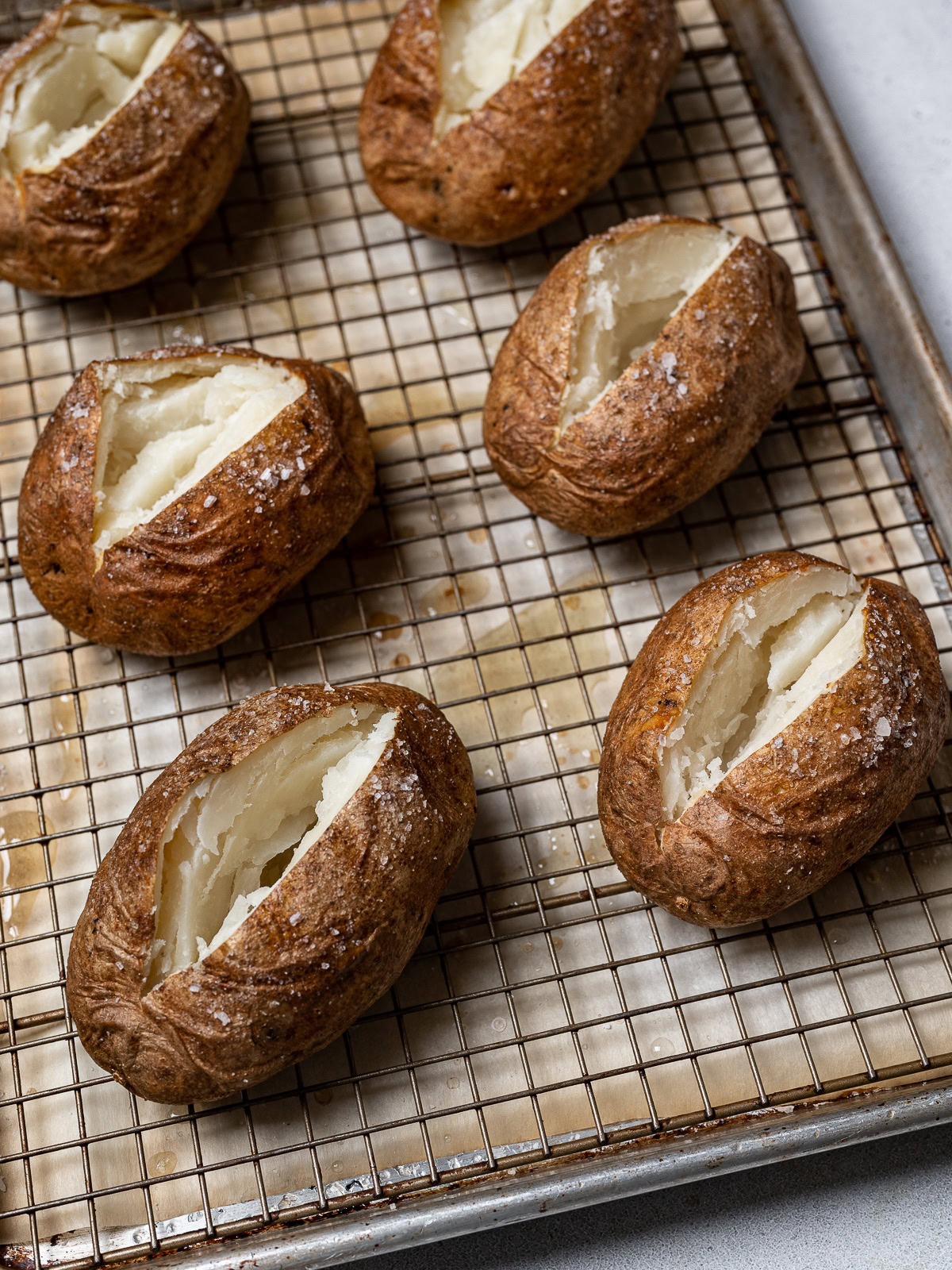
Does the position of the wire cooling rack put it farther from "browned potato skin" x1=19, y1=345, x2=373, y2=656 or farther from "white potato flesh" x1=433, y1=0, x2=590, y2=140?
"white potato flesh" x1=433, y1=0, x2=590, y2=140

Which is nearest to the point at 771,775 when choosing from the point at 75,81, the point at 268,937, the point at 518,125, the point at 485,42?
the point at 268,937

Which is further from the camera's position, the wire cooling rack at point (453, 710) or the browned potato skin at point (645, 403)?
the browned potato skin at point (645, 403)

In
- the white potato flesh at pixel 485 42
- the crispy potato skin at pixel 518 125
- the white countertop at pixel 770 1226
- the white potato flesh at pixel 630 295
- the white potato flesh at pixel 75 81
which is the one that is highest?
the white potato flesh at pixel 75 81

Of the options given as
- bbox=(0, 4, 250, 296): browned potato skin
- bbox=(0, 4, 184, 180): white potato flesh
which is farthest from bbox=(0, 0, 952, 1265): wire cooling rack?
bbox=(0, 4, 184, 180): white potato flesh

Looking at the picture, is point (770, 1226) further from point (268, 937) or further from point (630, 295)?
point (630, 295)

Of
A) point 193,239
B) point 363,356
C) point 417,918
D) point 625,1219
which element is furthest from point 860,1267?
point 193,239

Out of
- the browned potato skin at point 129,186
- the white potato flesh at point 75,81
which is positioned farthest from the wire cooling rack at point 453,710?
the white potato flesh at point 75,81

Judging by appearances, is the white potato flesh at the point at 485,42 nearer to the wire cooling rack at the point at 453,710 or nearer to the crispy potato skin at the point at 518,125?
the crispy potato skin at the point at 518,125
